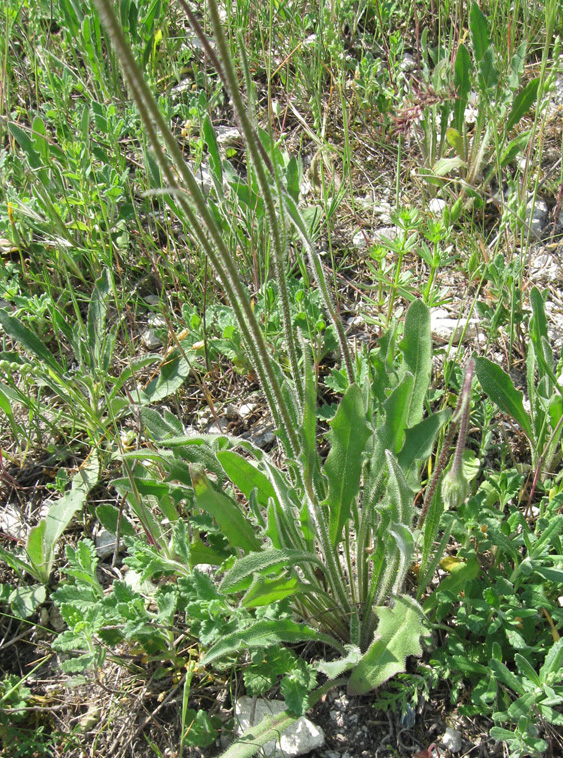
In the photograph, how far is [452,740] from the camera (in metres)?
1.87

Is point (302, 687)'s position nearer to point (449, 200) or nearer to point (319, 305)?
point (319, 305)

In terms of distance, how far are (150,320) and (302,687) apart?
175 cm

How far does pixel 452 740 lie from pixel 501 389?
1.06 metres

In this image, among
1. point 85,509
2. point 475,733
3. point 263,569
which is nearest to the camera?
point 263,569

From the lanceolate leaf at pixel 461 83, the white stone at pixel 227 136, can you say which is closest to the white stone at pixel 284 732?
the lanceolate leaf at pixel 461 83

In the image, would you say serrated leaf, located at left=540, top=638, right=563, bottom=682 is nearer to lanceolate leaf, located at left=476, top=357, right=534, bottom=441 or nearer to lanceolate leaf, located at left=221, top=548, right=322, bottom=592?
lanceolate leaf, located at left=221, top=548, right=322, bottom=592

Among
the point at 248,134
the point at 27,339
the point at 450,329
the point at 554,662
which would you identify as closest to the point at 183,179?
the point at 248,134

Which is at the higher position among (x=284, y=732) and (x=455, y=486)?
(x=455, y=486)

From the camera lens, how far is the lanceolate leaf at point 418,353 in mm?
2039

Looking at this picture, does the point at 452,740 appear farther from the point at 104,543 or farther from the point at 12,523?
the point at 12,523

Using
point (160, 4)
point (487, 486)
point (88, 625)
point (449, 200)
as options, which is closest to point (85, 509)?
point (88, 625)

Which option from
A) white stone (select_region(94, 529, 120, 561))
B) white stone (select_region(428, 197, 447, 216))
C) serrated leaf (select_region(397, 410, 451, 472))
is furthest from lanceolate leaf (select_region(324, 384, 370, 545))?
white stone (select_region(428, 197, 447, 216))

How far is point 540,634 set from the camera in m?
1.92

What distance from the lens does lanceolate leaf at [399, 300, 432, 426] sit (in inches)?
80.3
